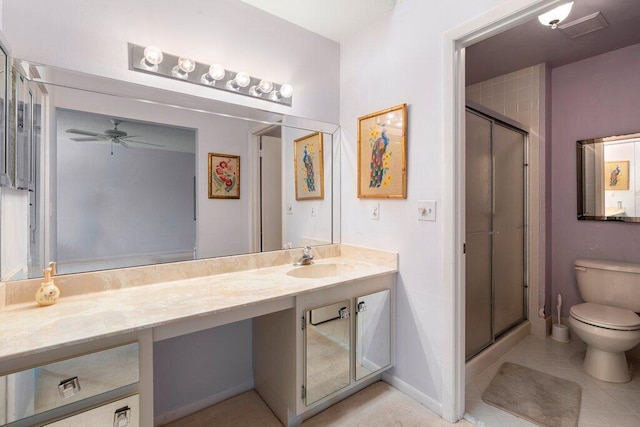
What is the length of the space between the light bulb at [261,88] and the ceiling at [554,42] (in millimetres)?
1558

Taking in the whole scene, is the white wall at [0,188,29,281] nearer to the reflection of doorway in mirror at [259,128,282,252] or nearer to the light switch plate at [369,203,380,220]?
the reflection of doorway in mirror at [259,128,282,252]

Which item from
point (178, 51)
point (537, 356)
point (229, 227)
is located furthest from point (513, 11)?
point (537, 356)

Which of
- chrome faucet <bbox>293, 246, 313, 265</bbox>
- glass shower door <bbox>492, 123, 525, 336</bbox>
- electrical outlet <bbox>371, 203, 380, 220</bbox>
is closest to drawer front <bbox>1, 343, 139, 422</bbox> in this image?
chrome faucet <bbox>293, 246, 313, 265</bbox>

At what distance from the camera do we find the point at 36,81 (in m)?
1.30

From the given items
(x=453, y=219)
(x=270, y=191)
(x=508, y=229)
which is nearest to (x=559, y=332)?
(x=508, y=229)

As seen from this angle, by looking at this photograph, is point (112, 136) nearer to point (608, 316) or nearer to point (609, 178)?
point (608, 316)

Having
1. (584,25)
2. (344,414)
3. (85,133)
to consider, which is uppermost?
(584,25)

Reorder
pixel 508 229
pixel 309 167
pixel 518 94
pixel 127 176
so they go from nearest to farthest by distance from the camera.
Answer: pixel 127 176
pixel 309 167
pixel 508 229
pixel 518 94

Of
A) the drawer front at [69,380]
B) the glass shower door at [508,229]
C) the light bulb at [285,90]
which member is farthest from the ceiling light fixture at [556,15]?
the drawer front at [69,380]

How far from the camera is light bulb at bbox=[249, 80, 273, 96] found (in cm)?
188

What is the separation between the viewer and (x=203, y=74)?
1700mm

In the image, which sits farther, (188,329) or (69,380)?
(188,329)

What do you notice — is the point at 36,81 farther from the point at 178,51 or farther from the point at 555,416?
the point at 555,416

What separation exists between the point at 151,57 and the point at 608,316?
3.14 m
